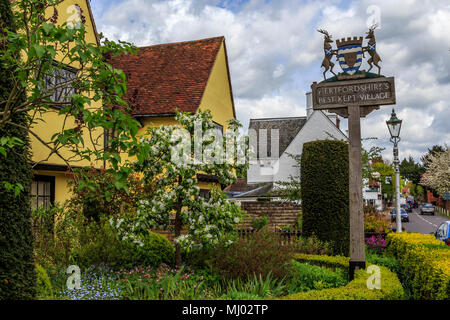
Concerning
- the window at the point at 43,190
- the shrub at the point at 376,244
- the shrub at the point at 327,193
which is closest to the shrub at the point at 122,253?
the window at the point at 43,190

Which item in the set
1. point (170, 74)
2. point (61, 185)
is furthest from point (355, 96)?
point (170, 74)

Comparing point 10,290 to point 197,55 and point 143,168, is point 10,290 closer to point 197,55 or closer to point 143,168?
point 143,168

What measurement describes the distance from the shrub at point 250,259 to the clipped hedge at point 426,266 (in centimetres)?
245

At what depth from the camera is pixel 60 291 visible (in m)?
7.05

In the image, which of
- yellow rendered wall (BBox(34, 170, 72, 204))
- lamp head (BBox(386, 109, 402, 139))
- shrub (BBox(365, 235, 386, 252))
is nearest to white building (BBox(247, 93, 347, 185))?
lamp head (BBox(386, 109, 402, 139))

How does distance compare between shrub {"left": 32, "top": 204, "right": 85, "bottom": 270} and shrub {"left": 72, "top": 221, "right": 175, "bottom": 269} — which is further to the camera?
shrub {"left": 32, "top": 204, "right": 85, "bottom": 270}

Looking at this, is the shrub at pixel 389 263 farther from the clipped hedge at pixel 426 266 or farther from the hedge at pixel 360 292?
the hedge at pixel 360 292

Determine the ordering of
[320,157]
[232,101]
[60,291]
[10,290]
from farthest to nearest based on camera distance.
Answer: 1. [232,101]
2. [320,157]
3. [60,291]
4. [10,290]

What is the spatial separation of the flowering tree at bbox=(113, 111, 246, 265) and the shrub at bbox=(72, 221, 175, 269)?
571 mm

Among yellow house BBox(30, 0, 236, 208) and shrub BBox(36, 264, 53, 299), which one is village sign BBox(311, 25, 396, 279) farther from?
yellow house BBox(30, 0, 236, 208)

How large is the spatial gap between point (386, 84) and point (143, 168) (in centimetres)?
541

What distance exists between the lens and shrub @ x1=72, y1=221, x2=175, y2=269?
8805 mm

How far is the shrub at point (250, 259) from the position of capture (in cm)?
776
